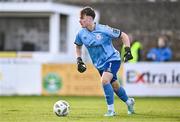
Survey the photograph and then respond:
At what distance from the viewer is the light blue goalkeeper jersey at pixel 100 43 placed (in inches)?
615

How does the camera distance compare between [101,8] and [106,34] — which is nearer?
[106,34]

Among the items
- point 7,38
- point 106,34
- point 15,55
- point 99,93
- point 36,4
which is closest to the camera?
point 106,34

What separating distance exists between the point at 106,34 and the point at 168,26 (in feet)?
96.8

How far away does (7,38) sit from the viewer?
4150 cm

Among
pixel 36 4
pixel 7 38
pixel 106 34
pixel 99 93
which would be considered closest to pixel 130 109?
pixel 106 34

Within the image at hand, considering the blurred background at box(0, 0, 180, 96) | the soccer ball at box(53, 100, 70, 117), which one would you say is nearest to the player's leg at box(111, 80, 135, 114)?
the soccer ball at box(53, 100, 70, 117)

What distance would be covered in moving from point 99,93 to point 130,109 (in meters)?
10.8

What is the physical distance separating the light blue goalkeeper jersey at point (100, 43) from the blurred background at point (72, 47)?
424 inches

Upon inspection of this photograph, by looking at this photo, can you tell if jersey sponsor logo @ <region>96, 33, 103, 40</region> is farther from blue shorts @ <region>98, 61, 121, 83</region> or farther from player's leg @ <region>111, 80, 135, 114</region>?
player's leg @ <region>111, 80, 135, 114</region>

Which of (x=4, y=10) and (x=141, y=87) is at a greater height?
(x=4, y=10)

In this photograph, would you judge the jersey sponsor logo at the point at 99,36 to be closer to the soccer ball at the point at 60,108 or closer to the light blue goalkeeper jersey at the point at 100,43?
the light blue goalkeeper jersey at the point at 100,43

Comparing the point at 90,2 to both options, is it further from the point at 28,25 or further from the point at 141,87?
the point at 141,87

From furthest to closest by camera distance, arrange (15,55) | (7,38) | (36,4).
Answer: (7,38)
(36,4)
(15,55)

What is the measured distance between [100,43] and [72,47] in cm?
2493
